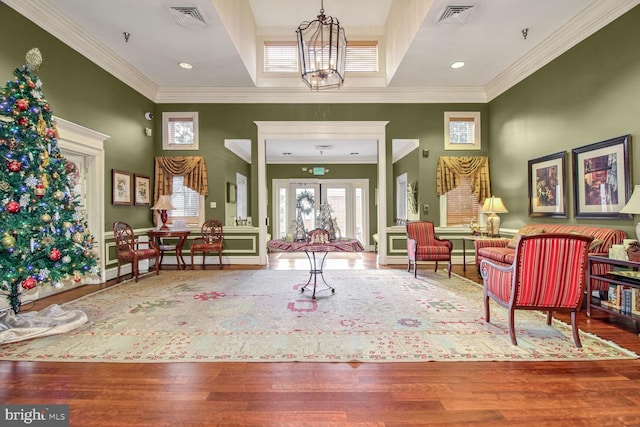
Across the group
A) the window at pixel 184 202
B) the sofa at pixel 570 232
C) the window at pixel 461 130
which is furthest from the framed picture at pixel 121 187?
the window at pixel 461 130

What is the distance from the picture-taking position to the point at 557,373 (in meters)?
2.14

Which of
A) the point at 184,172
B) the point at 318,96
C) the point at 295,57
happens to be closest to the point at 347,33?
the point at 295,57

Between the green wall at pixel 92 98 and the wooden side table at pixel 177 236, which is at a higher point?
the green wall at pixel 92 98

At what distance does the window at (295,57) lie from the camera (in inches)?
242

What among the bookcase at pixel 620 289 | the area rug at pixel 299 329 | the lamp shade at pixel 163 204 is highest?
the lamp shade at pixel 163 204

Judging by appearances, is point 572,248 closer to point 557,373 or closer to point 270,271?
point 557,373

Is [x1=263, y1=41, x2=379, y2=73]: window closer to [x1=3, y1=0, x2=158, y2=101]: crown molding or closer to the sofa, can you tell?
[x1=3, y1=0, x2=158, y2=101]: crown molding

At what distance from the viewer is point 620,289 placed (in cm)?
308

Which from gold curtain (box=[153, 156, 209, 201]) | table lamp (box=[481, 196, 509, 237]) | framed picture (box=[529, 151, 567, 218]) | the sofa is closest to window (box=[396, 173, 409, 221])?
table lamp (box=[481, 196, 509, 237])

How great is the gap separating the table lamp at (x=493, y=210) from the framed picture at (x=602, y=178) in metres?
1.21

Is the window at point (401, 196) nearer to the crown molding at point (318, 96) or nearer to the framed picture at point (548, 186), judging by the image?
the crown molding at point (318, 96)

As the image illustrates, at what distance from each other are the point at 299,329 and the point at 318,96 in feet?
16.0

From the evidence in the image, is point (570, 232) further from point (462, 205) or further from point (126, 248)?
point (126, 248)

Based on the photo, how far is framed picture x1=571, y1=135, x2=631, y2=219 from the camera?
3.53m
